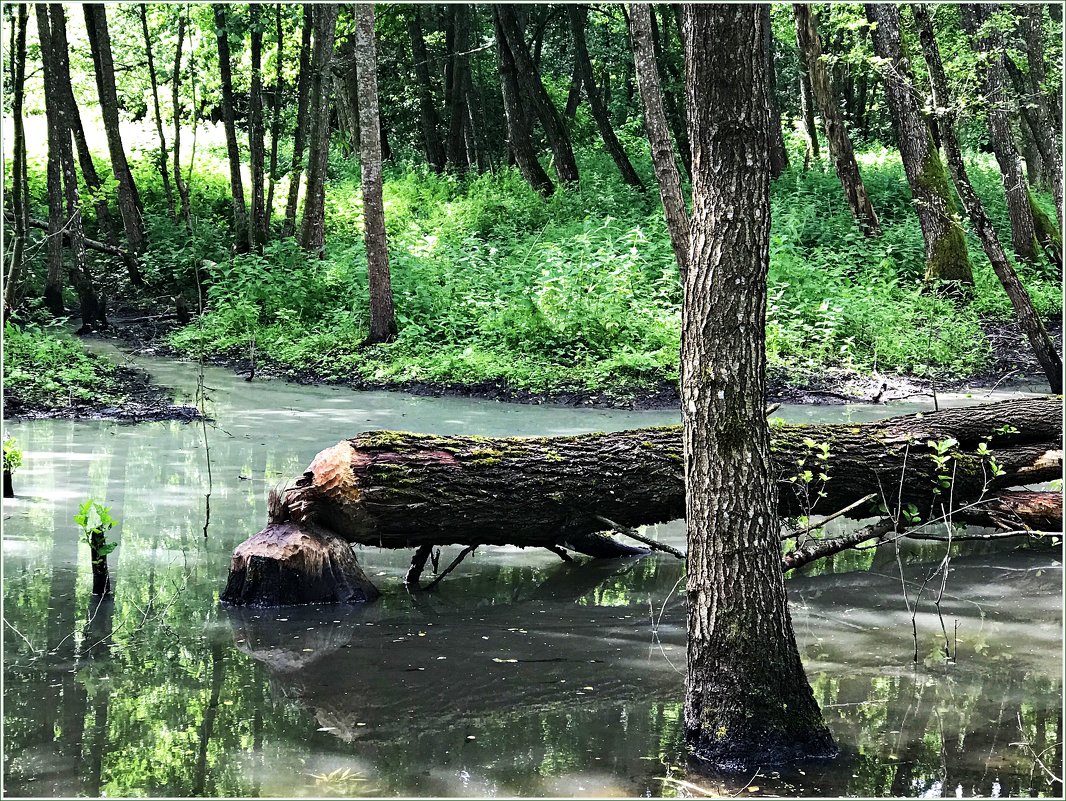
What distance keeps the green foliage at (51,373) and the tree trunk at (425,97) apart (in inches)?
567

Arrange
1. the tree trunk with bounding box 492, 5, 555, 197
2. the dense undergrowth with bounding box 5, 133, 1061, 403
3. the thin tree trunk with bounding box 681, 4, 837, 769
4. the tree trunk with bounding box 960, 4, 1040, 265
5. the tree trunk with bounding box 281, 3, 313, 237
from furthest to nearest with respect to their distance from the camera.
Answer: the tree trunk with bounding box 492, 5, 555, 197 → the tree trunk with bounding box 281, 3, 313, 237 → the tree trunk with bounding box 960, 4, 1040, 265 → the dense undergrowth with bounding box 5, 133, 1061, 403 → the thin tree trunk with bounding box 681, 4, 837, 769

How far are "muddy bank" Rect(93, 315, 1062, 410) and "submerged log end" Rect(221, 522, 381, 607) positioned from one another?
6862mm

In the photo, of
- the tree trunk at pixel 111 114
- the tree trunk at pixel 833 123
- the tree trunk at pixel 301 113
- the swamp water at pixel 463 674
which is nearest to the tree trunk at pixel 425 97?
the tree trunk at pixel 301 113

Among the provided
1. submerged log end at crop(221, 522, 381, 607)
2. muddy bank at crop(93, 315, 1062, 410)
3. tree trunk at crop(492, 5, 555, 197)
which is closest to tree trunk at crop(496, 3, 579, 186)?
tree trunk at crop(492, 5, 555, 197)

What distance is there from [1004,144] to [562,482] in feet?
43.9

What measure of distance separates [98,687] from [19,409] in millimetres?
7902

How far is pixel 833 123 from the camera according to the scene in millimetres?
18922

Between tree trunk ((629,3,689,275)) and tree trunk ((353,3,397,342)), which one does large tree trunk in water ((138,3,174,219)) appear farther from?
tree trunk ((629,3,689,275))

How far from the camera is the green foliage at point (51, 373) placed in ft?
40.2

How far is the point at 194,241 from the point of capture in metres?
20.6

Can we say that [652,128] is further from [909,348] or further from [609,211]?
[609,211]

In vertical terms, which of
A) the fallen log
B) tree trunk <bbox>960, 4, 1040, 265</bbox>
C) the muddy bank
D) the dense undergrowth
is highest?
tree trunk <bbox>960, 4, 1040, 265</bbox>

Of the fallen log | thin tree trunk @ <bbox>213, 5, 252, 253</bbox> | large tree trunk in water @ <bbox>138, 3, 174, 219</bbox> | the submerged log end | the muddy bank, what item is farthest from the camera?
large tree trunk in water @ <bbox>138, 3, 174, 219</bbox>

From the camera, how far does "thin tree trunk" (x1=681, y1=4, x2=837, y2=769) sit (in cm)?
395
